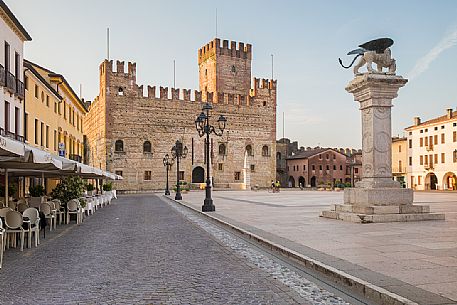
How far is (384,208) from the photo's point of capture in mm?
11992

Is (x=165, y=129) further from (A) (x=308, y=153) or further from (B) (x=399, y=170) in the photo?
(B) (x=399, y=170)

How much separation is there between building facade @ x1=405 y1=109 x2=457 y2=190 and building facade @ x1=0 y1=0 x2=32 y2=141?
147ft

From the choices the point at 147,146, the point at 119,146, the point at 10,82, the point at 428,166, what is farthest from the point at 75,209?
the point at 428,166

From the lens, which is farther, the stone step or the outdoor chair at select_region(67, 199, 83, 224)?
the outdoor chair at select_region(67, 199, 83, 224)

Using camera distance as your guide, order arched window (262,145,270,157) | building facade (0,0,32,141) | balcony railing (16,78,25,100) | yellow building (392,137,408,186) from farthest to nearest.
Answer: yellow building (392,137,408,186) < arched window (262,145,270,157) < balcony railing (16,78,25,100) < building facade (0,0,32,141)

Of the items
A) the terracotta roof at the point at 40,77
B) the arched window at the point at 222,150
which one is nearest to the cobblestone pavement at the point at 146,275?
the terracotta roof at the point at 40,77

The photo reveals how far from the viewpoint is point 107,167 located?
50.2 metres

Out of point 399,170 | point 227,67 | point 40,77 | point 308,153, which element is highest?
point 227,67

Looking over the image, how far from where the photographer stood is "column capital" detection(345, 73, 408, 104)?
41.5 feet

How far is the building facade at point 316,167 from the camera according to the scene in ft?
247

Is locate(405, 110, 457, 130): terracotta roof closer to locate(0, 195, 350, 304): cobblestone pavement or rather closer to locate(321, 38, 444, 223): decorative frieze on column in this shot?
locate(321, 38, 444, 223): decorative frieze on column

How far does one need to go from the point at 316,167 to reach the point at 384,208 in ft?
212

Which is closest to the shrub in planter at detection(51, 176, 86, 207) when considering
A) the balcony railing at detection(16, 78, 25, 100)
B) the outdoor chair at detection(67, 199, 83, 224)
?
the outdoor chair at detection(67, 199, 83, 224)

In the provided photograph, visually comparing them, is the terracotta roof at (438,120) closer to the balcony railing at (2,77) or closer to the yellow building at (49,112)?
the yellow building at (49,112)
